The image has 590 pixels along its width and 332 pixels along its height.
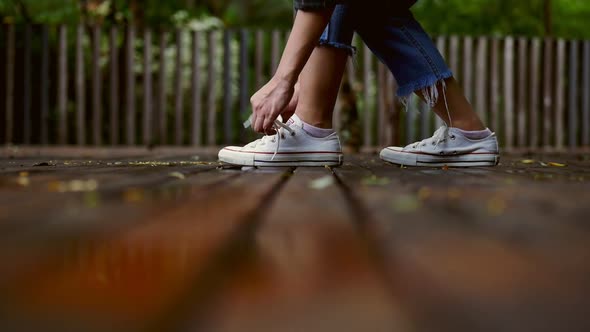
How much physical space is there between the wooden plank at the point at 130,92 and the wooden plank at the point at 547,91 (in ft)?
12.6

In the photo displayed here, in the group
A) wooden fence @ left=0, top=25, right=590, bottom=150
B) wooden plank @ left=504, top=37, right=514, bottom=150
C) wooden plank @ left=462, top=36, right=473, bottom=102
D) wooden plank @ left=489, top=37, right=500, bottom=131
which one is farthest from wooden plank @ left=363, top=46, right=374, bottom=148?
wooden plank @ left=504, top=37, right=514, bottom=150

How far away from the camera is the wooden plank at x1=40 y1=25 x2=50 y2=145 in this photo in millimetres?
5379

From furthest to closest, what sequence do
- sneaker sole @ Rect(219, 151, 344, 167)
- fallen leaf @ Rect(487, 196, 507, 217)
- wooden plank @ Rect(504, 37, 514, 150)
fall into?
wooden plank @ Rect(504, 37, 514, 150)
sneaker sole @ Rect(219, 151, 344, 167)
fallen leaf @ Rect(487, 196, 507, 217)

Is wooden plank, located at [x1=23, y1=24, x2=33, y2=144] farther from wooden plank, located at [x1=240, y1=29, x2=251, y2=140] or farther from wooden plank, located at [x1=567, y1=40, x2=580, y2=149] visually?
wooden plank, located at [x1=567, y1=40, x2=580, y2=149]

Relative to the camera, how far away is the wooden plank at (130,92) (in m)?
5.41

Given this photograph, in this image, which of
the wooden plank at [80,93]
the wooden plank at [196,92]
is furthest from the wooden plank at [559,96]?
the wooden plank at [80,93]

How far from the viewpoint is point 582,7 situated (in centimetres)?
907

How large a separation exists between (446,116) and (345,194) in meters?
1.20

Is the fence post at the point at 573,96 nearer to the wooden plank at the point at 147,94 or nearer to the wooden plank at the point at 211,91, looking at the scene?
the wooden plank at the point at 211,91

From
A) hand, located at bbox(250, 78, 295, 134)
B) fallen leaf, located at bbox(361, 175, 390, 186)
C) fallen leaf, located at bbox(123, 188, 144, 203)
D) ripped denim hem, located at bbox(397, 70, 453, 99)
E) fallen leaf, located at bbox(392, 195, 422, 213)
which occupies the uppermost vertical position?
ripped denim hem, located at bbox(397, 70, 453, 99)

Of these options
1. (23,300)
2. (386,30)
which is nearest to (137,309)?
(23,300)

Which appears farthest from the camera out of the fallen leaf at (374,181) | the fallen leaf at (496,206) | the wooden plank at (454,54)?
the wooden plank at (454,54)

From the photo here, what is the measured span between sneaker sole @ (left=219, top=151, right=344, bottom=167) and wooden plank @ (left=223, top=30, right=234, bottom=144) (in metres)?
3.33

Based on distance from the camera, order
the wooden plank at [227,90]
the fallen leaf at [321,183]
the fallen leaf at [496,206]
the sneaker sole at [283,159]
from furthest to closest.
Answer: the wooden plank at [227,90], the sneaker sole at [283,159], the fallen leaf at [321,183], the fallen leaf at [496,206]
